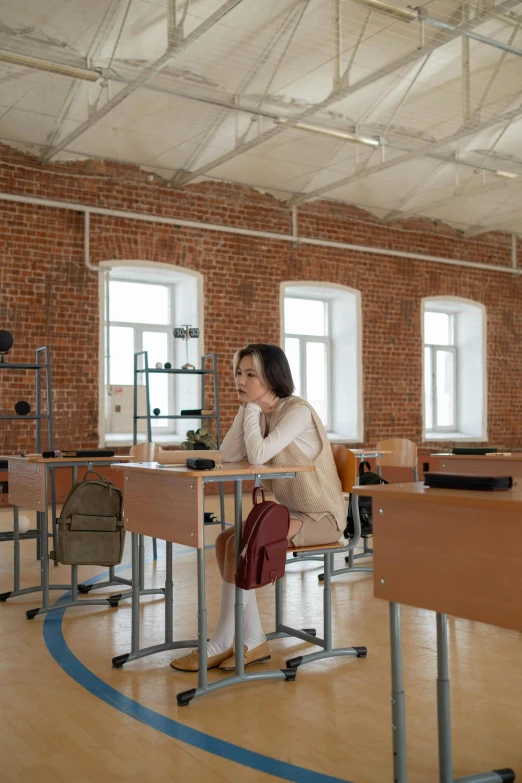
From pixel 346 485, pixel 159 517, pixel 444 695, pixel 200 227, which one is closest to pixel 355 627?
pixel 346 485

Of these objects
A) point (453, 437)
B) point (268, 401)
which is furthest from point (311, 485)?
point (453, 437)

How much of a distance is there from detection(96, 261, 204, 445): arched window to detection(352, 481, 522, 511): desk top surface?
7.10m

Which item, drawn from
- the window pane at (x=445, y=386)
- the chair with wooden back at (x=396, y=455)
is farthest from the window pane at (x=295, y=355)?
the chair with wooden back at (x=396, y=455)

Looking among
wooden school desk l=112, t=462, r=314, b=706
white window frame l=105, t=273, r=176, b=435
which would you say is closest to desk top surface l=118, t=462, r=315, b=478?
wooden school desk l=112, t=462, r=314, b=706

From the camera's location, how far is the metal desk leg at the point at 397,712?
1989 millimetres

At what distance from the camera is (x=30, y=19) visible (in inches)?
245

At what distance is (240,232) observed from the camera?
9.88 metres

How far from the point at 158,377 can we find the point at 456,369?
5.19 metres

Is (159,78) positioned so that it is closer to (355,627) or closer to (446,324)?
(355,627)

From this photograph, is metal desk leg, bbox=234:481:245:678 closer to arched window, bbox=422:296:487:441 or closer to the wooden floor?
the wooden floor

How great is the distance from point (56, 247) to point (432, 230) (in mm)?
5846

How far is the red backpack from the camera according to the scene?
2.78m

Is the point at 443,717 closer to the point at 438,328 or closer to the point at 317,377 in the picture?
the point at 317,377

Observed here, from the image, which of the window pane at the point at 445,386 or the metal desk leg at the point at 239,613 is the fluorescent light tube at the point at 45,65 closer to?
the metal desk leg at the point at 239,613
